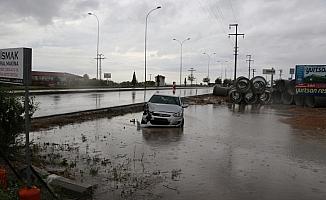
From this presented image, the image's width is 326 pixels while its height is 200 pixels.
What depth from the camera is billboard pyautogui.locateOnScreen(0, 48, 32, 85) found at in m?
5.18

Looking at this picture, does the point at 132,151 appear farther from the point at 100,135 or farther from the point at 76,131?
the point at 76,131

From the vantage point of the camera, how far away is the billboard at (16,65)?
518 centimetres

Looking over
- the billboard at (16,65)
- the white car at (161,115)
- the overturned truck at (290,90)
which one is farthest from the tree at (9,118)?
the overturned truck at (290,90)

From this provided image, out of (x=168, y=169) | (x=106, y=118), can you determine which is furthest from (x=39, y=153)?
(x=106, y=118)

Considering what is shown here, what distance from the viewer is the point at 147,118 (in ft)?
54.1

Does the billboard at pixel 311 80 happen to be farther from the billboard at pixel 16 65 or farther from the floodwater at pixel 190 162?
the billboard at pixel 16 65

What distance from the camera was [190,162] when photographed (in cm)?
955

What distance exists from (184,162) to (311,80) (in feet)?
101

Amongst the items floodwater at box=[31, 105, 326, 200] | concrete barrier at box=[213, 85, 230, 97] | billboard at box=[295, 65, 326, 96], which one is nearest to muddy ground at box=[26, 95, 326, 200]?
floodwater at box=[31, 105, 326, 200]

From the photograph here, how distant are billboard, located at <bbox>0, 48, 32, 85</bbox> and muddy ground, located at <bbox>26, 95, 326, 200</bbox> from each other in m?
2.53

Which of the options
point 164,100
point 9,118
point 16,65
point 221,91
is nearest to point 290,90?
point 221,91

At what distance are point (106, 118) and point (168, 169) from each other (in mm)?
10877

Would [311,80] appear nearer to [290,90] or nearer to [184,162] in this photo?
[290,90]

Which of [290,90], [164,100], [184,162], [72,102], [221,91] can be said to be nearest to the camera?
[184,162]
